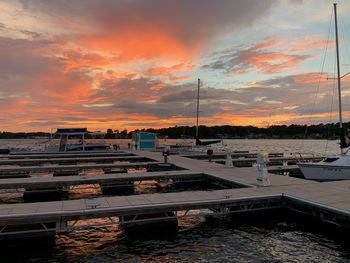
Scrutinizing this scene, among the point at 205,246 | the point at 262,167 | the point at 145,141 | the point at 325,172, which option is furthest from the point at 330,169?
the point at 145,141

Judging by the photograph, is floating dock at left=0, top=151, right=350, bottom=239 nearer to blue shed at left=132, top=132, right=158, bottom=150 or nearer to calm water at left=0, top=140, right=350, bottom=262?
calm water at left=0, top=140, right=350, bottom=262

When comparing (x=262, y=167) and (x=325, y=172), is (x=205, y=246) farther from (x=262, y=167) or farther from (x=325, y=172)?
(x=325, y=172)

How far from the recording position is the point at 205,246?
9469 millimetres

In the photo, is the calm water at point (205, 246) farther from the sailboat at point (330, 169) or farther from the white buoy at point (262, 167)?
the sailboat at point (330, 169)

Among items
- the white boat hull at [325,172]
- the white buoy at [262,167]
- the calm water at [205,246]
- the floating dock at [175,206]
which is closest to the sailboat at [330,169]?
the white boat hull at [325,172]

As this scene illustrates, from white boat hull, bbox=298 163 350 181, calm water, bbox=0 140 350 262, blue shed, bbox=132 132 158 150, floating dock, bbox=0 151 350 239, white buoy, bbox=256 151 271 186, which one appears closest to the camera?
calm water, bbox=0 140 350 262

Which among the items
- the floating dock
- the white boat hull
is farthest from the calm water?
the white boat hull

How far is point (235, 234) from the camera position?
10617 mm

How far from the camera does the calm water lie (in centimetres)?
857

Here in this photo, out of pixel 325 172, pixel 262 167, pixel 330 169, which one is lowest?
pixel 325 172

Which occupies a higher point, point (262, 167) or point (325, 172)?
point (262, 167)

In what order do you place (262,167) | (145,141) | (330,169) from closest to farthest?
(262,167)
(330,169)
(145,141)

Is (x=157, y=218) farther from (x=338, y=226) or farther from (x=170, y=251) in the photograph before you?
(x=338, y=226)

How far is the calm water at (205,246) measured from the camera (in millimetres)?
8570
